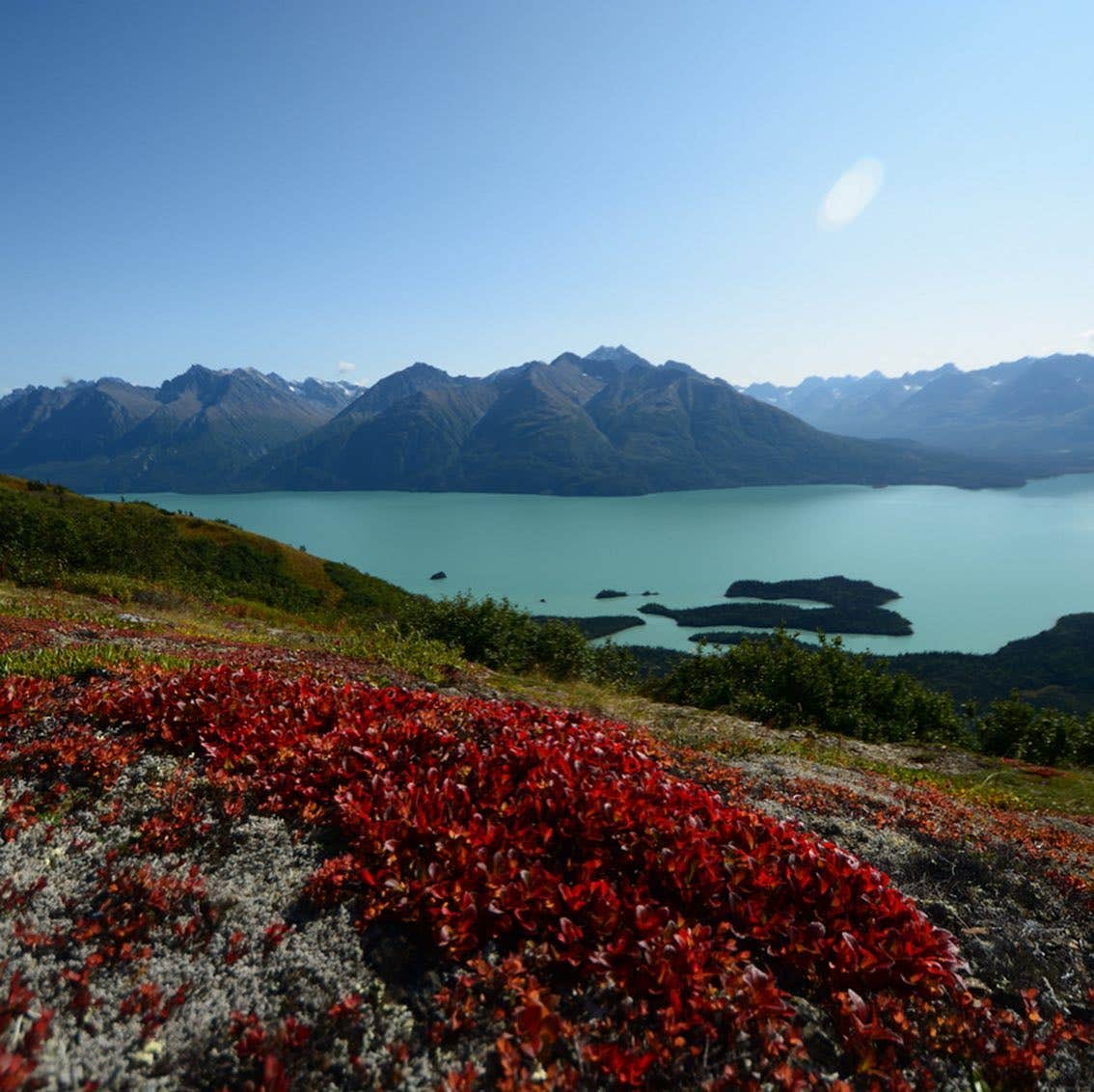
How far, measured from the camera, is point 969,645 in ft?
454

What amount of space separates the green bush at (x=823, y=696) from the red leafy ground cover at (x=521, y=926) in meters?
18.1

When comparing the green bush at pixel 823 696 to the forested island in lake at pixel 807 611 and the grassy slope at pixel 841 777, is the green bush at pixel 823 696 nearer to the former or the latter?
the grassy slope at pixel 841 777

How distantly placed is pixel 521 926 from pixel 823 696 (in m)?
22.4

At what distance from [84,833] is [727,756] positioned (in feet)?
34.8

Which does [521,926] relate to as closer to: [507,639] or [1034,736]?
[1034,736]

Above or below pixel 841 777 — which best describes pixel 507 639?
below

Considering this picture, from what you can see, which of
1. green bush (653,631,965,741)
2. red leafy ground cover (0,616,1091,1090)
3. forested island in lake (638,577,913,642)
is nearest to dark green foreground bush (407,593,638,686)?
green bush (653,631,965,741)

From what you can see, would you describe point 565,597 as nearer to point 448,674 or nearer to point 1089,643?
point 1089,643

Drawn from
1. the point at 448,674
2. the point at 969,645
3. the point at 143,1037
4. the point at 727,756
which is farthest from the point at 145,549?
the point at 969,645

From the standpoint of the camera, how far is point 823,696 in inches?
947

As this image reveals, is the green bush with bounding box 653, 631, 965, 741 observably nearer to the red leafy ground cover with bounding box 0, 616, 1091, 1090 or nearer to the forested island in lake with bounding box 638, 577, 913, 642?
the red leafy ground cover with bounding box 0, 616, 1091, 1090

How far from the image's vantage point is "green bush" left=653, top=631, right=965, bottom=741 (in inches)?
910

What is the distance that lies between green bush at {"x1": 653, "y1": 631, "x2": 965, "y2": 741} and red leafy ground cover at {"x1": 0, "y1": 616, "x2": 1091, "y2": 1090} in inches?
712

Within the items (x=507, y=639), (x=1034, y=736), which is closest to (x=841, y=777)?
(x=1034, y=736)
